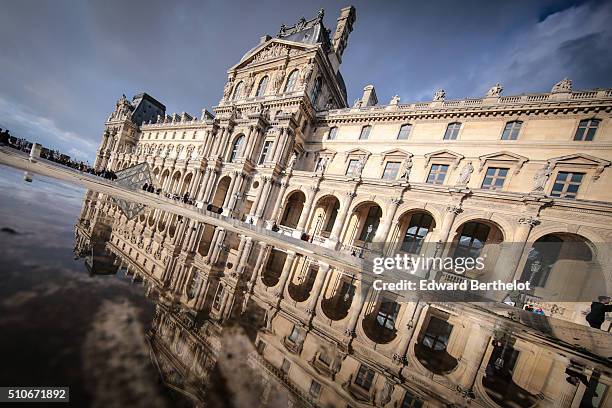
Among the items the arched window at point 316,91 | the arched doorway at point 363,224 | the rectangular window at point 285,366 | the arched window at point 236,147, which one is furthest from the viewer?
the arched window at point 316,91

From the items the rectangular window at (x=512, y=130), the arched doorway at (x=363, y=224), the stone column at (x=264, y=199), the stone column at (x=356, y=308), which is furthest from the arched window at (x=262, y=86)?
the stone column at (x=356, y=308)

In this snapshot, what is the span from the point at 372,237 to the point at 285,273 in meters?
16.1

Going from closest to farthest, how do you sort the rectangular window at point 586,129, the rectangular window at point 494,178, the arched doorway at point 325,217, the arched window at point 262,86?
the rectangular window at point 586,129
the rectangular window at point 494,178
the arched doorway at point 325,217
the arched window at point 262,86

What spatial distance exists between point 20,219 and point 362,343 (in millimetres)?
6359

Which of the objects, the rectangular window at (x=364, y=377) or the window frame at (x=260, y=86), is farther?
the window frame at (x=260, y=86)

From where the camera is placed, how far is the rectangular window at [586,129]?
642 inches

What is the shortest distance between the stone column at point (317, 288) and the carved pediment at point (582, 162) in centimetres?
1947

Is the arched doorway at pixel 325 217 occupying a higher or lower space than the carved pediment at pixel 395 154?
lower

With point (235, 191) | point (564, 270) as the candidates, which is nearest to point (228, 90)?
point (235, 191)

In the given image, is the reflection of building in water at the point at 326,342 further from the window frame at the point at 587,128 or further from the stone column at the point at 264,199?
the window frame at the point at 587,128

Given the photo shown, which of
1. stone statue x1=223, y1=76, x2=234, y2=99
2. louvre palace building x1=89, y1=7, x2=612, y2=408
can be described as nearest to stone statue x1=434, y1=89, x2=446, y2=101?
louvre palace building x1=89, y1=7, x2=612, y2=408

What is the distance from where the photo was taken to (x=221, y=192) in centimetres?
2894

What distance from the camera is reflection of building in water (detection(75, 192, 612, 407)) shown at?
2.67 meters

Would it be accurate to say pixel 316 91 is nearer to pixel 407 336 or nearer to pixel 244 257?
pixel 244 257
